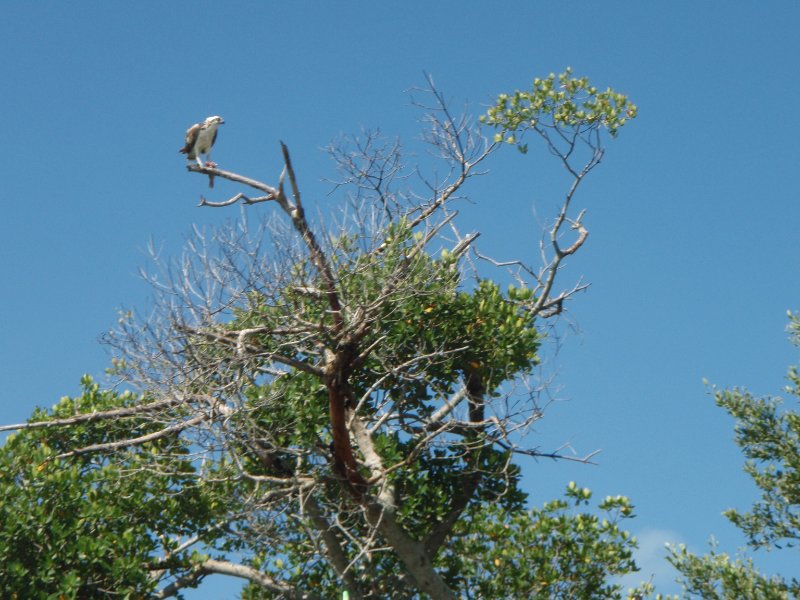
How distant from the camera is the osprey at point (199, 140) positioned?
45.3 ft

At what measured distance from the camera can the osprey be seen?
13820mm

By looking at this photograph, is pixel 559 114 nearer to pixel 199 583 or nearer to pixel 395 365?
pixel 395 365

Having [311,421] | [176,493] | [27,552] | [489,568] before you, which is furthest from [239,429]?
[489,568]

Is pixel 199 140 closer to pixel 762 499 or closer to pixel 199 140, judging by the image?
pixel 199 140

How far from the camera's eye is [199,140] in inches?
545

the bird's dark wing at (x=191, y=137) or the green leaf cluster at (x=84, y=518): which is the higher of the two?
the bird's dark wing at (x=191, y=137)

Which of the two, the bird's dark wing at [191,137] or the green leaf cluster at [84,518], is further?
the bird's dark wing at [191,137]

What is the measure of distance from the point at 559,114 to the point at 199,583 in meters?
8.89

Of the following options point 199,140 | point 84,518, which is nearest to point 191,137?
point 199,140

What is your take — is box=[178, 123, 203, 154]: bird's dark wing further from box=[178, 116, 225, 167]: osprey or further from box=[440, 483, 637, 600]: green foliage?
box=[440, 483, 637, 600]: green foliage

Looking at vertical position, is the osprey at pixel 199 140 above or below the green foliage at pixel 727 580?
above

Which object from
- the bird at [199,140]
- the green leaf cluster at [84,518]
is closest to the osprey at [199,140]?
the bird at [199,140]

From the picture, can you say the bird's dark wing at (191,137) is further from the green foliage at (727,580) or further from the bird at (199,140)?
the green foliage at (727,580)

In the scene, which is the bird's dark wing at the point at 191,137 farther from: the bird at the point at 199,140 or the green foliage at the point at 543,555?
the green foliage at the point at 543,555
